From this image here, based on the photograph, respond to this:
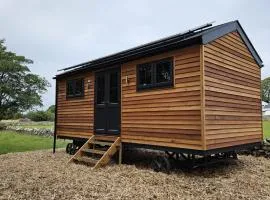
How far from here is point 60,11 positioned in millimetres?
17844

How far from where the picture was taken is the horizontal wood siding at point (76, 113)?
1187cm

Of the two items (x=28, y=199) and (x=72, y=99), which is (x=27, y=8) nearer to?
(x=72, y=99)

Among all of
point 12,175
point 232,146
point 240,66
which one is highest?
point 240,66

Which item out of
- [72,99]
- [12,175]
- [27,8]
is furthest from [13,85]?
[12,175]

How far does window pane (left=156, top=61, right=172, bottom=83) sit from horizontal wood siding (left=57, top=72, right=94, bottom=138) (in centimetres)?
392

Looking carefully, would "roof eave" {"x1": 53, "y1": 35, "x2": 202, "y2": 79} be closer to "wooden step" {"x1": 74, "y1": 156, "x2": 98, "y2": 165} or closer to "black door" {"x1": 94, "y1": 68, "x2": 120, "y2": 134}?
"black door" {"x1": 94, "y1": 68, "x2": 120, "y2": 134}

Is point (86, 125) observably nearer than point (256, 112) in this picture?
No

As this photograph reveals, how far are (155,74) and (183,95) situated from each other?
136 centimetres

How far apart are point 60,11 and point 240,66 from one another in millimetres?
12728

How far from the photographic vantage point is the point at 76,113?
41.8 feet

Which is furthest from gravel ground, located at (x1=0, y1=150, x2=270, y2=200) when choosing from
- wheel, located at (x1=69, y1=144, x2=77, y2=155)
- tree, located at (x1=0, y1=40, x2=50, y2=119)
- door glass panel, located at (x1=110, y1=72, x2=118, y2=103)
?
tree, located at (x1=0, y1=40, x2=50, y2=119)

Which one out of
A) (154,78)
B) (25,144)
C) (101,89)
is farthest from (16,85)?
(154,78)

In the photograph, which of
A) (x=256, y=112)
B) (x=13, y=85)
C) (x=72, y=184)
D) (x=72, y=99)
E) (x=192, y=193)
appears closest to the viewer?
(x=192, y=193)

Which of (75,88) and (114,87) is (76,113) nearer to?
(75,88)
